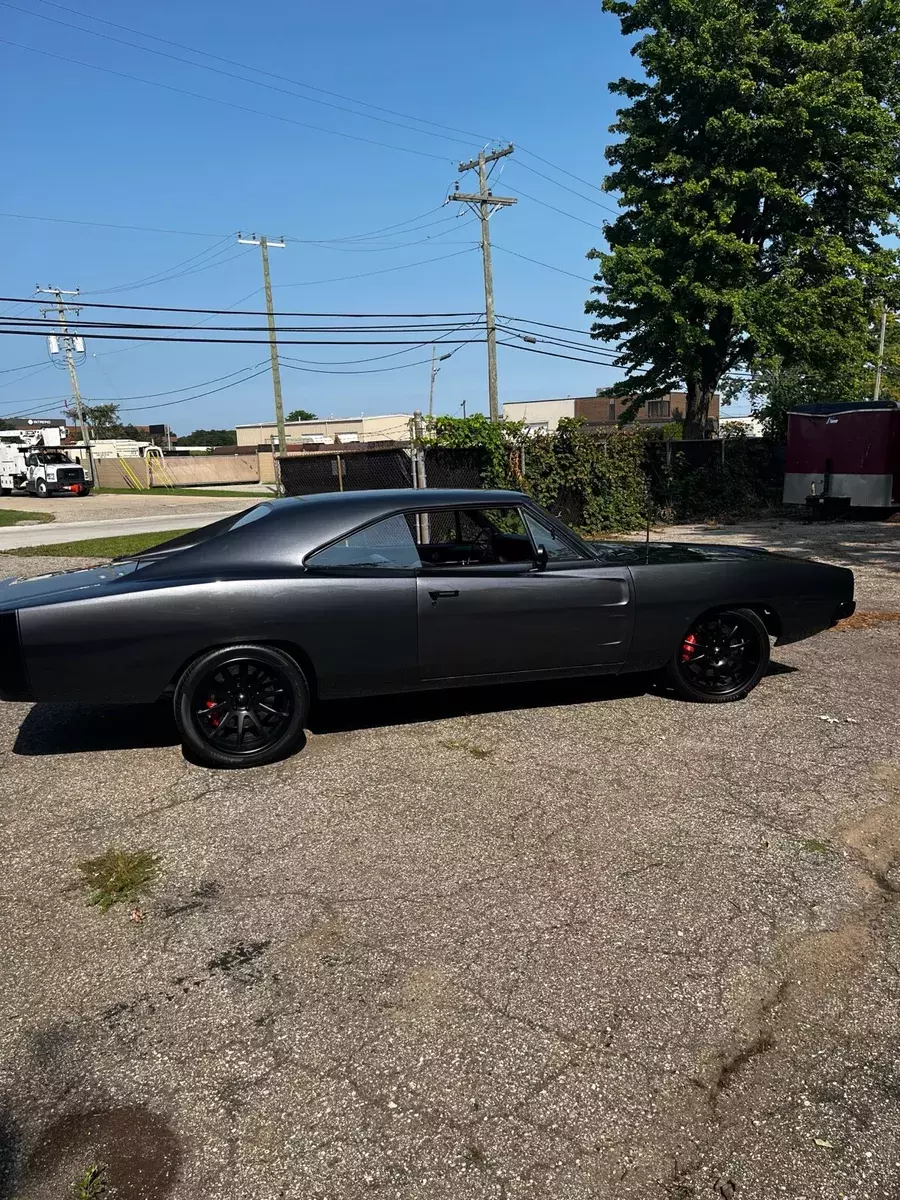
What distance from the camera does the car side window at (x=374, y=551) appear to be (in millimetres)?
4363

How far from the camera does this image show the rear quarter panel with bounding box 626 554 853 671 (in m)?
4.84

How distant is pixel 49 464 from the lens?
40.5m

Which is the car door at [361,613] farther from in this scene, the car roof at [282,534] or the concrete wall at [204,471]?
the concrete wall at [204,471]

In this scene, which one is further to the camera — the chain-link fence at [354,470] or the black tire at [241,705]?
the chain-link fence at [354,470]

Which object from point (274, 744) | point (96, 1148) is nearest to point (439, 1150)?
point (96, 1148)

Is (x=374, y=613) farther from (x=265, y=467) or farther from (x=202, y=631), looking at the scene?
(x=265, y=467)

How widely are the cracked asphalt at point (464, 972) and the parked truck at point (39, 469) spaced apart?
39185 millimetres

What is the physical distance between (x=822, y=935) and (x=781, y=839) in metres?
0.67

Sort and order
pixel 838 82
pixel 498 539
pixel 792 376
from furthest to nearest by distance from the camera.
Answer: pixel 792 376, pixel 838 82, pixel 498 539

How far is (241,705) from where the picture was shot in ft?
13.8

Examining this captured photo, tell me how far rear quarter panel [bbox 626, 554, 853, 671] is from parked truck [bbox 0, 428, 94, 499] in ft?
132

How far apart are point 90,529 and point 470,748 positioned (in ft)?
62.2

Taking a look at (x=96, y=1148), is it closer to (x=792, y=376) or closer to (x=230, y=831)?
(x=230, y=831)

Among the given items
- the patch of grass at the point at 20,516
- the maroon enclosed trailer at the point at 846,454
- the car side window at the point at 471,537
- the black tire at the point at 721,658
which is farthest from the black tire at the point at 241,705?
the patch of grass at the point at 20,516
